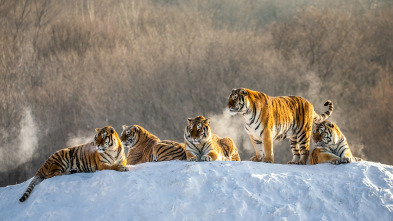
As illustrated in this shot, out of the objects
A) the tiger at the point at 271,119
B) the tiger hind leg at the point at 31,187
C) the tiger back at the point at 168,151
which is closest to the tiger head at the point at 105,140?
the tiger hind leg at the point at 31,187

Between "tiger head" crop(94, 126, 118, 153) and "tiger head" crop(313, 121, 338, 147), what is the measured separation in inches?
100

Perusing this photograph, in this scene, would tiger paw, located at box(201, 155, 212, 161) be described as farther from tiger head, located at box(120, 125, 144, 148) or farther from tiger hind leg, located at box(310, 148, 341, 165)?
tiger head, located at box(120, 125, 144, 148)

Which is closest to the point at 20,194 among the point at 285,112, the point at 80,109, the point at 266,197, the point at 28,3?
the point at 266,197

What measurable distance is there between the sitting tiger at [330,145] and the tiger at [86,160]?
247 centimetres

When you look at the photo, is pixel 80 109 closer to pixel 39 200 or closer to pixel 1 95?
pixel 1 95

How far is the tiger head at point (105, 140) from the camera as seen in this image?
6.26 meters

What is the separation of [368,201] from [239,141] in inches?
330

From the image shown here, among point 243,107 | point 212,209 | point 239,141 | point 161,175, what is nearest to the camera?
point 212,209

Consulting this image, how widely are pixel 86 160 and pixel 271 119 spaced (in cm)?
249

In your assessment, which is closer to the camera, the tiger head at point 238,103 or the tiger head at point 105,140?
the tiger head at point 105,140

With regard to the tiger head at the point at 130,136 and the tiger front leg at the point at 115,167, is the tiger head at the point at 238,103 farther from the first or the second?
the tiger head at the point at 130,136

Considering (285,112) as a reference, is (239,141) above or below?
below

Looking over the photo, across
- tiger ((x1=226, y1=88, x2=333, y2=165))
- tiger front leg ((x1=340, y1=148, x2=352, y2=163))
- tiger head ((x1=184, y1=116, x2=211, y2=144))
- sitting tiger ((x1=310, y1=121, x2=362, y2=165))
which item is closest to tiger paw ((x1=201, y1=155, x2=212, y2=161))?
tiger head ((x1=184, y1=116, x2=211, y2=144))

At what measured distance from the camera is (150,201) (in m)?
5.85
